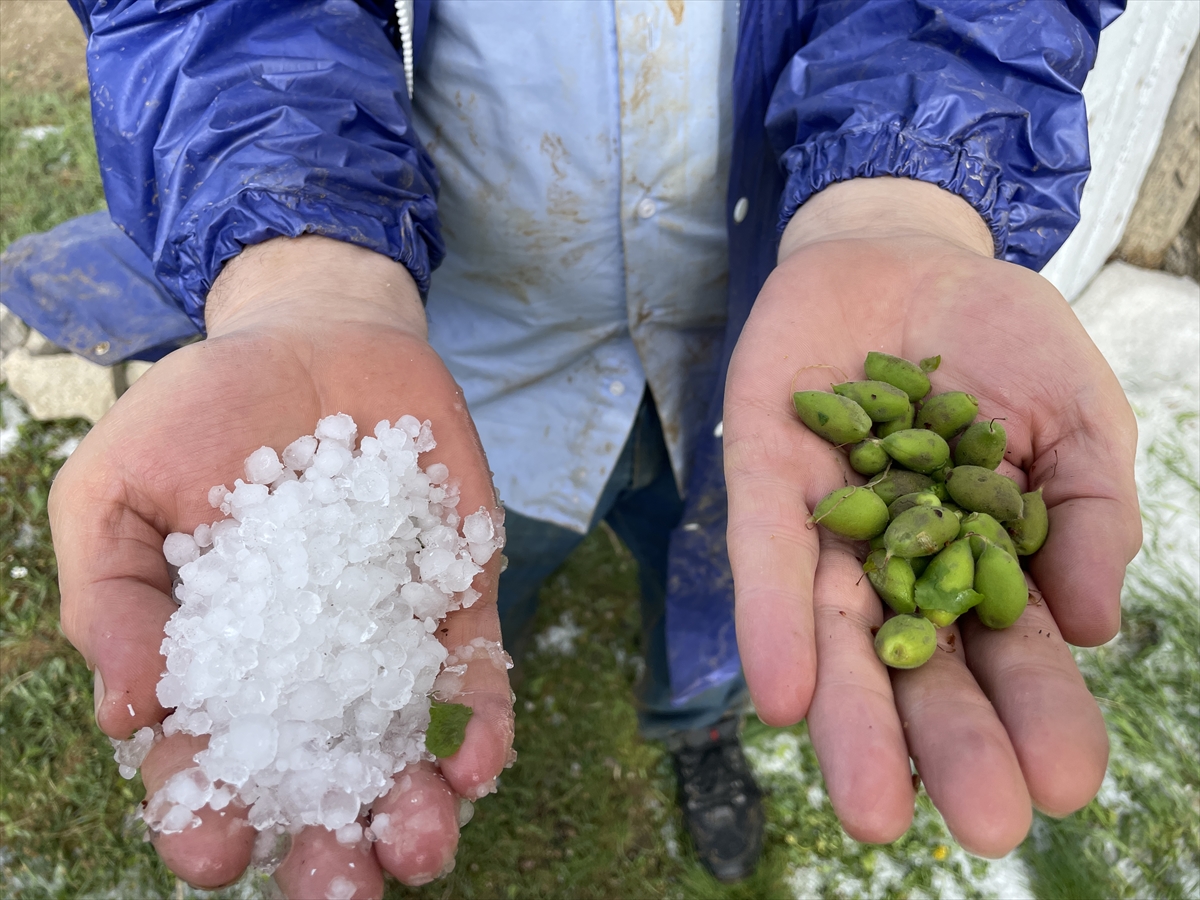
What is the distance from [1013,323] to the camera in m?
1.74

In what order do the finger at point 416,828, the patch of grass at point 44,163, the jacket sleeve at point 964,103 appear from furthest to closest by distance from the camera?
the patch of grass at point 44,163, the jacket sleeve at point 964,103, the finger at point 416,828

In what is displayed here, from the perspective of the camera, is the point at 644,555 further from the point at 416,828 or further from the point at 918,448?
the point at 416,828

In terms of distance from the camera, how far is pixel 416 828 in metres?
1.37

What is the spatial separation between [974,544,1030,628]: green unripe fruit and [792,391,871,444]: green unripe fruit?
1.07 feet

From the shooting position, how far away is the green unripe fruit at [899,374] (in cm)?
174

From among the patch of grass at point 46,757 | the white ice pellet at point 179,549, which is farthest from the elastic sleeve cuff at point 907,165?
the patch of grass at point 46,757

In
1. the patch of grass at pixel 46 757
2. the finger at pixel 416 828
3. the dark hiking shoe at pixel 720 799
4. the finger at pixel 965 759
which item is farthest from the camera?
the dark hiking shoe at pixel 720 799

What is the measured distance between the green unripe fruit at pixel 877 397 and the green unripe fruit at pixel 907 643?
0.46 m

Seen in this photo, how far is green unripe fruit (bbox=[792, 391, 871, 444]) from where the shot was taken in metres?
1.66

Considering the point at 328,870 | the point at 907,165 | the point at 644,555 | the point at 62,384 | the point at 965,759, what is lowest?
the point at 644,555

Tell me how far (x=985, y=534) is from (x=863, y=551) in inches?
8.8

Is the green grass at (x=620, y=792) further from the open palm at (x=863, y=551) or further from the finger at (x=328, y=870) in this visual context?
the open palm at (x=863, y=551)

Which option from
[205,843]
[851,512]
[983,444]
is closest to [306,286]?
[205,843]

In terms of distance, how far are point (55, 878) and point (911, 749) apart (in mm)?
2755
